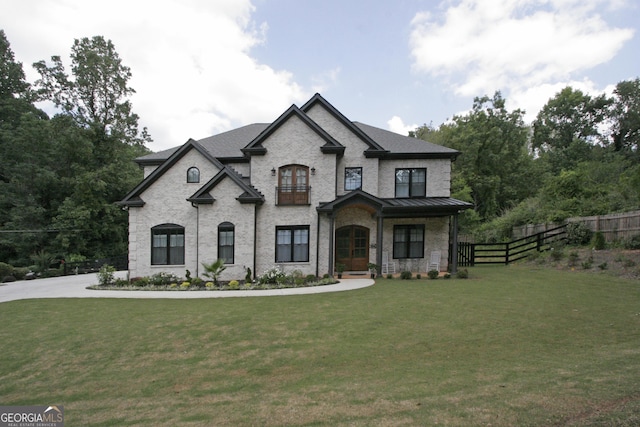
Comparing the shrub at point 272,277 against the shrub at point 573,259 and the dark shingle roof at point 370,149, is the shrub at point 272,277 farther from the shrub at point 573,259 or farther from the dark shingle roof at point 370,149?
the shrub at point 573,259

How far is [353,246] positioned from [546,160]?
40670 mm

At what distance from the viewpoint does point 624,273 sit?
44.8 feet

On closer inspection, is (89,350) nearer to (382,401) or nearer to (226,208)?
(382,401)

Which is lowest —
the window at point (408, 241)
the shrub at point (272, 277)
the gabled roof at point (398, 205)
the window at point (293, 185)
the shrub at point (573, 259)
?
the shrub at point (272, 277)

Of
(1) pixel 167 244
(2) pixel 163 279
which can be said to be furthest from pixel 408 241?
(1) pixel 167 244

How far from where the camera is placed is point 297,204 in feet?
54.0

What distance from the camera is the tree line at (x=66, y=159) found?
87.0ft

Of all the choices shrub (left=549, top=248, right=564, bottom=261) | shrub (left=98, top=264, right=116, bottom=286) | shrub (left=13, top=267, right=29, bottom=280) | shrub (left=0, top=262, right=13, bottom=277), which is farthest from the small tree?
→ shrub (left=549, top=248, right=564, bottom=261)

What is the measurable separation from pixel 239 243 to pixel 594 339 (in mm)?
13411

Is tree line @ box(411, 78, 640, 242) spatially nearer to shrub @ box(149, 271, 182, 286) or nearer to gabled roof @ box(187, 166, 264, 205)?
gabled roof @ box(187, 166, 264, 205)

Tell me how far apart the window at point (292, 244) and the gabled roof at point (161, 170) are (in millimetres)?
4750

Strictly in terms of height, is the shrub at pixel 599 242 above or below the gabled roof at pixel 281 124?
below

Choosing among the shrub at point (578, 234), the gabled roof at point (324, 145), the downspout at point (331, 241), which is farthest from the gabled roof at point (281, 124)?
the shrub at point (578, 234)

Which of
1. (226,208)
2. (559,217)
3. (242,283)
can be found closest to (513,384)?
(242,283)
